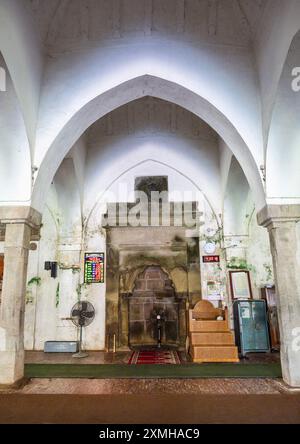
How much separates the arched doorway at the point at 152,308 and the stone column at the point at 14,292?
12.5 feet

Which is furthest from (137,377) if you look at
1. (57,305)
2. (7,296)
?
(57,305)

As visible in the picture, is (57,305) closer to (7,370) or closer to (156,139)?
(7,370)

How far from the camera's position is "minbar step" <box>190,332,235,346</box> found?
654 centimetres

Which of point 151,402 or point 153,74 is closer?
point 151,402

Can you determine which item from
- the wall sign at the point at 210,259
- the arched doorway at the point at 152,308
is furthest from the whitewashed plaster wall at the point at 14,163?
the wall sign at the point at 210,259

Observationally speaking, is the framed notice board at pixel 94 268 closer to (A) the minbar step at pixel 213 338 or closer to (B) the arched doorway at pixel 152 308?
(B) the arched doorway at pixel 152 308

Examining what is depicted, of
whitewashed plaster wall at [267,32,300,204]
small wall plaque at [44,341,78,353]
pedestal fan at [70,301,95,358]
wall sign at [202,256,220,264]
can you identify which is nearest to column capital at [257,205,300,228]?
whitewashed plaster wall at [267,32,300,204]

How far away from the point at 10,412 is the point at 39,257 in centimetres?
550

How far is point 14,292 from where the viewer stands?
5.18 m

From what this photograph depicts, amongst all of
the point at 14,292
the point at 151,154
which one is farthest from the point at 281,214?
the point at 151,154

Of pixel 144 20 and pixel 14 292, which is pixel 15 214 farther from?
pixel 144 20

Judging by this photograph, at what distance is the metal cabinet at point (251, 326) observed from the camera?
7.38m

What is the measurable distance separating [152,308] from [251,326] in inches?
99.2

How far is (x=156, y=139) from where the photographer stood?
8711mm
